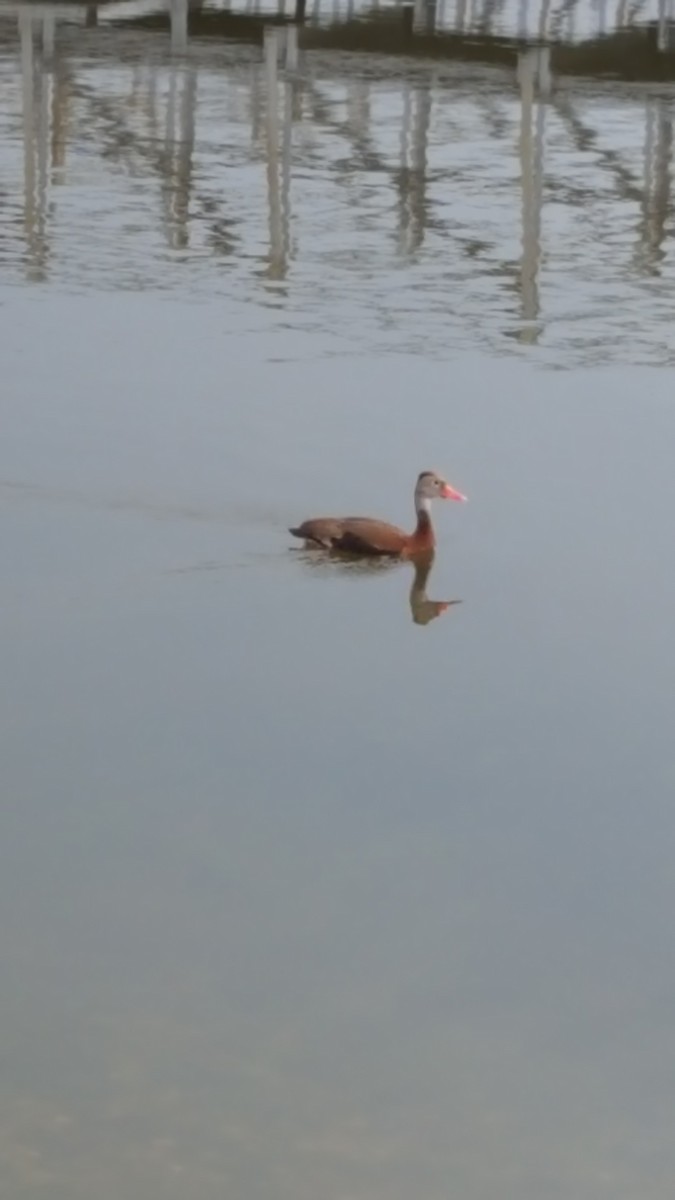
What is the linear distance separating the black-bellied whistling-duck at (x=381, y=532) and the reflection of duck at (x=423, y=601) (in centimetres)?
5

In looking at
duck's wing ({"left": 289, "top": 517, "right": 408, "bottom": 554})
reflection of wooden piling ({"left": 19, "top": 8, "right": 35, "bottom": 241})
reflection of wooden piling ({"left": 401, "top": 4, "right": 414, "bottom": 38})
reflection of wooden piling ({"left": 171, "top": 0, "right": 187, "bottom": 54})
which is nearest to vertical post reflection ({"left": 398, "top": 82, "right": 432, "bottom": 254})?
reflection of wooden piling ({"left": 401, "top": 4, "right": 414, "bottom": 38})

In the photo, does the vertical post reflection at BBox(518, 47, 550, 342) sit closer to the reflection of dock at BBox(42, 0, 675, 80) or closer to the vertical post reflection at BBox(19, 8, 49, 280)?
the reflection of dock at BBox(42, 0, 675, 80)

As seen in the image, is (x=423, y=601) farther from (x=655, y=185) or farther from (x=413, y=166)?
(x=413, y=166)

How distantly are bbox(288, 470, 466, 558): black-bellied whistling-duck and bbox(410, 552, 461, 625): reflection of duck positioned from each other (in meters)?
0.05

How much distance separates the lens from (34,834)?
8125mm

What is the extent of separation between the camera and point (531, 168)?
18.9 meters

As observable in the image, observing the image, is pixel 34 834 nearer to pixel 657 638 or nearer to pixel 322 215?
pixel 657 638

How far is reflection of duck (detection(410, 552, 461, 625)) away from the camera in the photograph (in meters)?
10.6

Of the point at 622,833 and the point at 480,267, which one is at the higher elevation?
the point at 480,267

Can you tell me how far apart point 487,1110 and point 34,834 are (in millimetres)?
2017

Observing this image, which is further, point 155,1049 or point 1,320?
point 1,320

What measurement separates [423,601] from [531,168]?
874 centimetres

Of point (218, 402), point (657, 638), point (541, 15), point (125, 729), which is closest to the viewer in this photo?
point (125, 729)

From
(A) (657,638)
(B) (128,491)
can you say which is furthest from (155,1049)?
(B) (128,491)
